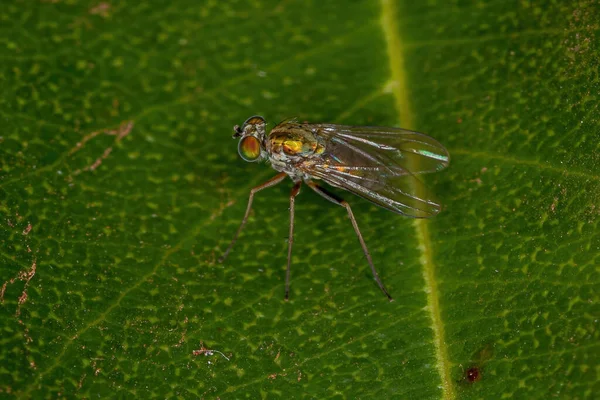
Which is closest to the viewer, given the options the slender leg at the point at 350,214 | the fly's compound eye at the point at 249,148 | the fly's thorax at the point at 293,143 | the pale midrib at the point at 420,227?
the pale midrib at the point at 420,227

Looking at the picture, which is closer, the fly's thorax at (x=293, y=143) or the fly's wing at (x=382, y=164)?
the fly's wing at (x=382, y=164)

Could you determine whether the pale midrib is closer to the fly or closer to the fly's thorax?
the fly

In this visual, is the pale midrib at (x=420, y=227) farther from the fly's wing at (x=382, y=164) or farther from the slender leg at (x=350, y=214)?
the slender leg at (x=350, y=214)

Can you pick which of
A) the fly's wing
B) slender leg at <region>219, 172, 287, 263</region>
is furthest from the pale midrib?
slender leg at <region>219, 172, 287, 263</region>

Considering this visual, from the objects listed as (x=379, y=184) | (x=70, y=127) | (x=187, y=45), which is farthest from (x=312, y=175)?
(x=70, y=127)

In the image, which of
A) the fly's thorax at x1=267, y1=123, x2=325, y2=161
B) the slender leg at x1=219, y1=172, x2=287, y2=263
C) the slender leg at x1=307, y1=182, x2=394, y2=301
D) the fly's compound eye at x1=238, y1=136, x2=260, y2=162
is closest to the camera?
the slender leg at x1=307, y1=182, x2=394, y2=301

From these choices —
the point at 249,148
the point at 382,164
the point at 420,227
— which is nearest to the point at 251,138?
the point at 249,148

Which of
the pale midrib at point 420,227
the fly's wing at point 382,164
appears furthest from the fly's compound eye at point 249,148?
the pale midrib at point 420,227
